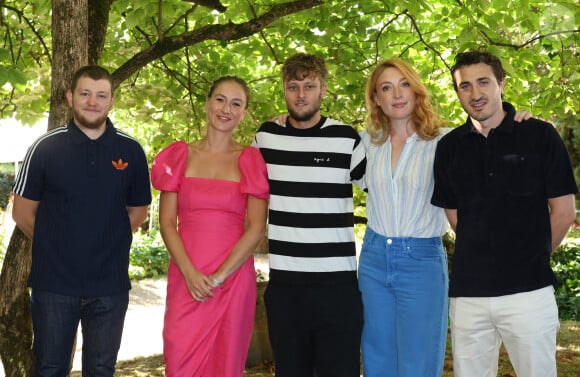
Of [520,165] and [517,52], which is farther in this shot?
[517,52]

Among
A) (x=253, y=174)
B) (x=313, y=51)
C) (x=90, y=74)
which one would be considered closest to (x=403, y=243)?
(x=253, y=174)

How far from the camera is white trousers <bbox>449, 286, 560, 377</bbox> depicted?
10.1 ft

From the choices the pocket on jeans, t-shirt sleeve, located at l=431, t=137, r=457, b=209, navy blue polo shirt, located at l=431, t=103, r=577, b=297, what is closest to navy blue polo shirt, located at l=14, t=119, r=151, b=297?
the pocket on jeans

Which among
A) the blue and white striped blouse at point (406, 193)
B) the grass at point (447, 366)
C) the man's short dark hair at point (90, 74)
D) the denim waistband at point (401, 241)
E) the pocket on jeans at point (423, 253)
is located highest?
the man's short dark hair at point (90, 74)

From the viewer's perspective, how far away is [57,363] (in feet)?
11.2

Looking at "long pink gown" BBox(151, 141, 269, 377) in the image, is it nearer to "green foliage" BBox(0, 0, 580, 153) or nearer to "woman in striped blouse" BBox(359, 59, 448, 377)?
"woman in striped blouse" BBox(359, 59, 448, 377)

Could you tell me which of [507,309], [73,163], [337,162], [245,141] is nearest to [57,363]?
[73,163]

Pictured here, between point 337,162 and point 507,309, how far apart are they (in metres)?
1.08

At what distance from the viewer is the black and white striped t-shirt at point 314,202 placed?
11.4ft

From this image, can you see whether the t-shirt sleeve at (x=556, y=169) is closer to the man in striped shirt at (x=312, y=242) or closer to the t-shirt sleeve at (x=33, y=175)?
the man in striped shirt at (x=312, y=242)

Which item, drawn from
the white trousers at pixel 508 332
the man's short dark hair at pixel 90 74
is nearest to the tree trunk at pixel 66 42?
the man's short dark hair at pixel 90 74

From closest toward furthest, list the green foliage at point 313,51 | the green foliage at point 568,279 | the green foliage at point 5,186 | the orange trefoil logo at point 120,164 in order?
the orange trefoil logo at point 120,164, the green foliage at point 313,51, the green foliage at point 568,279, the green foliage at point 5,186

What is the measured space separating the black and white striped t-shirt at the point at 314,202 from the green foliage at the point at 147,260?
11.9 metres

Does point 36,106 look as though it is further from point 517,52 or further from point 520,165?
point 520,165
